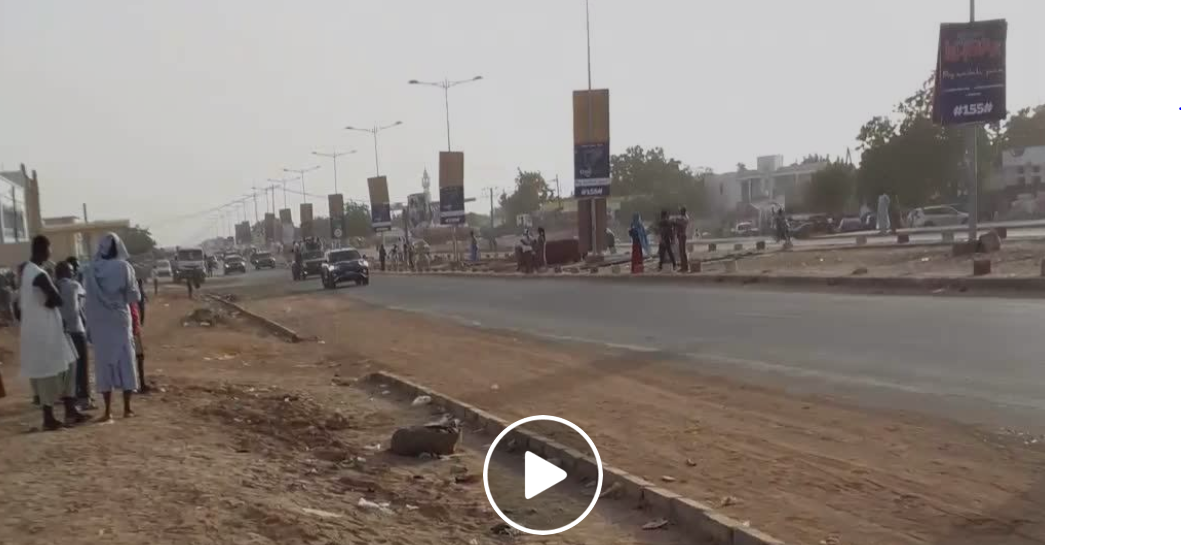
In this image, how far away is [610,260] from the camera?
31625 millimetres

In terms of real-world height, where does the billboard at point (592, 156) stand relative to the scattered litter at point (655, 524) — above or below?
above

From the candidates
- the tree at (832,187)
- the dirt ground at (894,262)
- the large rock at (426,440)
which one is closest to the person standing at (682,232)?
the dirt ground at (894,262)

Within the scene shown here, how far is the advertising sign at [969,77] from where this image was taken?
769cm

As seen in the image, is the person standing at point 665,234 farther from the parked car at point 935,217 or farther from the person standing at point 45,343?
the person standing at point 45,343

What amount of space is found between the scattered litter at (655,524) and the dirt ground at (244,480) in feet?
0.14

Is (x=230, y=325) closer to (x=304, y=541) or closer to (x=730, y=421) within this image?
(x=730, y=421)

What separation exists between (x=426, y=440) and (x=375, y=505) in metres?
1.17

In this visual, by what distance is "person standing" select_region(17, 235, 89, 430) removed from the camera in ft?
Answer: 22.7

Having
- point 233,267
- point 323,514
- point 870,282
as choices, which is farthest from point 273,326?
point 233,267

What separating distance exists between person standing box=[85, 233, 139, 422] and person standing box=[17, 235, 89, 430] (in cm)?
20

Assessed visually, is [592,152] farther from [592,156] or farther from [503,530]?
[503,530]

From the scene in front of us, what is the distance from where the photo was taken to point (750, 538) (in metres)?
3.89
